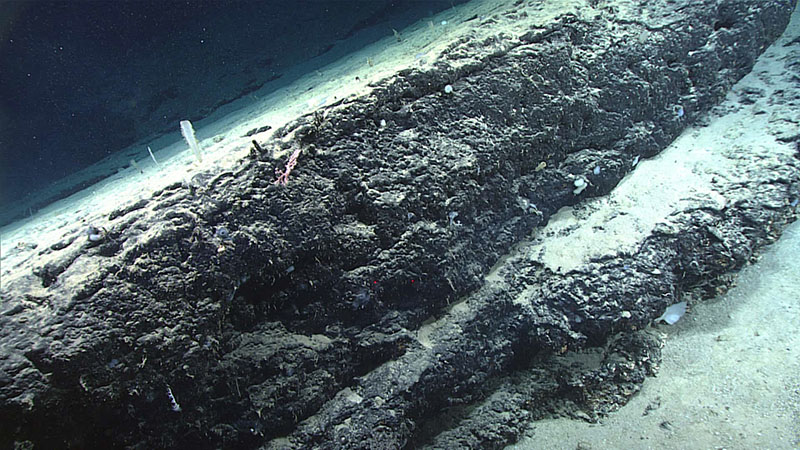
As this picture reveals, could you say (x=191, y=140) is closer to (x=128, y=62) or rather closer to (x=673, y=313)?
(x=673, y=313)

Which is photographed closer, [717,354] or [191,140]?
[191,140]

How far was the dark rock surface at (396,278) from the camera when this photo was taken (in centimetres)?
208

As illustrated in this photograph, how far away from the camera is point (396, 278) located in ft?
9.19

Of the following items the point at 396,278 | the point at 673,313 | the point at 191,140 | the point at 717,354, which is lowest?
the point at 717,354

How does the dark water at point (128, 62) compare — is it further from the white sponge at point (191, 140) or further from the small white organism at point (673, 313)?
the small white organism at point (673, 313)

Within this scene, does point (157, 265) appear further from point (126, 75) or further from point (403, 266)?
point (126, 75)

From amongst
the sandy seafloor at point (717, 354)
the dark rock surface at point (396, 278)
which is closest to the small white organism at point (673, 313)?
the sandy seafloor at point (717, 354)

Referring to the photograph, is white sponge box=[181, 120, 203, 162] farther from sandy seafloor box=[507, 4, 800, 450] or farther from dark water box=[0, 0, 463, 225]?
dark water box=[0, 0, 463, 225]

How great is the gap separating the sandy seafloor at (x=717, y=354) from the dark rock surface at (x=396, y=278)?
16 cm

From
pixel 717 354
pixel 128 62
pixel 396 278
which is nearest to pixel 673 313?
pixel 717 354

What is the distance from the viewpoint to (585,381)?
2.94 m

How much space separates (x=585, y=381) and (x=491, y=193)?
5.84ft

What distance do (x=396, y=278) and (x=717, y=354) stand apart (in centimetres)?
271

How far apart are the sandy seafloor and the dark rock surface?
0.54 feet
